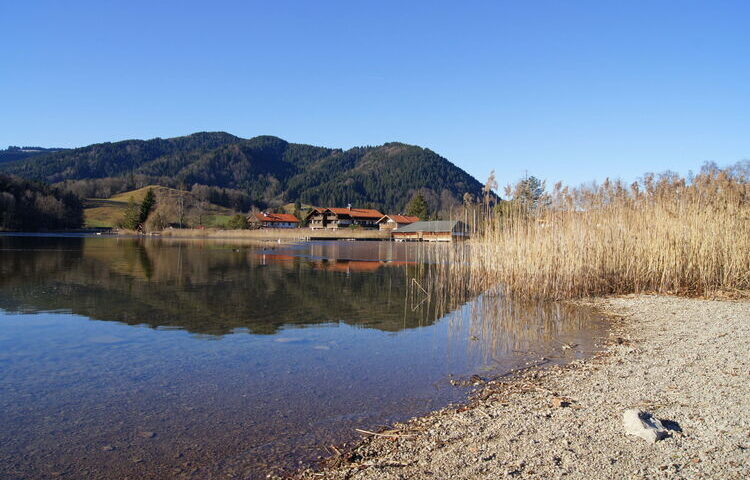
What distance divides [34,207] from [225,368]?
3705 inches

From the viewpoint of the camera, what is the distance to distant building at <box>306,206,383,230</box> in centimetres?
9831

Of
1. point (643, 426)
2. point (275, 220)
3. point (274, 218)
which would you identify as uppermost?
point (274, 218)

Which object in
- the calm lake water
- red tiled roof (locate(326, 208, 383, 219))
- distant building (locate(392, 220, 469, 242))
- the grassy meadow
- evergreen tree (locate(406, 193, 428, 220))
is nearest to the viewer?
the calm lake water

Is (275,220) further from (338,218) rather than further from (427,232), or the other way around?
(427,232)

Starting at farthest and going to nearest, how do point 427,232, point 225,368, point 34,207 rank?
point 34,207 → point 427,232 → point 225,368

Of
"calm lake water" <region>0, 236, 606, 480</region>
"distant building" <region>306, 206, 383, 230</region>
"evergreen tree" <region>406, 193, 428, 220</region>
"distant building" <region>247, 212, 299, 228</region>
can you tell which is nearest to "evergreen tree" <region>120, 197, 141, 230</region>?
"distant building" <region>247, 212, 299, 228</region>

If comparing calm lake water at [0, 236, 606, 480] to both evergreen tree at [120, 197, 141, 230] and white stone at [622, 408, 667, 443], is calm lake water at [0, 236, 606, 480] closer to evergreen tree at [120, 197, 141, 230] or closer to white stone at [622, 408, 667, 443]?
white stone at [622, 408, 667, 443]

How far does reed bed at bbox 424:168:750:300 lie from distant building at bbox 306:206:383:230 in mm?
82336

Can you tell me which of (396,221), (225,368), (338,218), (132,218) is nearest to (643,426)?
(225,368)

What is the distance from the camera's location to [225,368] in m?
7.19

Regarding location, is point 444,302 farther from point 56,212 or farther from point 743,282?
point 56,212

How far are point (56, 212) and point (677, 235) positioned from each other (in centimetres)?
9876

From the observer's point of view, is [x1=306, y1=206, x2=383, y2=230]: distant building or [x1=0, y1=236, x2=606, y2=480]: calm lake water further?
[x1=306, y1=206, x2=383, y2=230]: distant building

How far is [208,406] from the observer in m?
5.62
